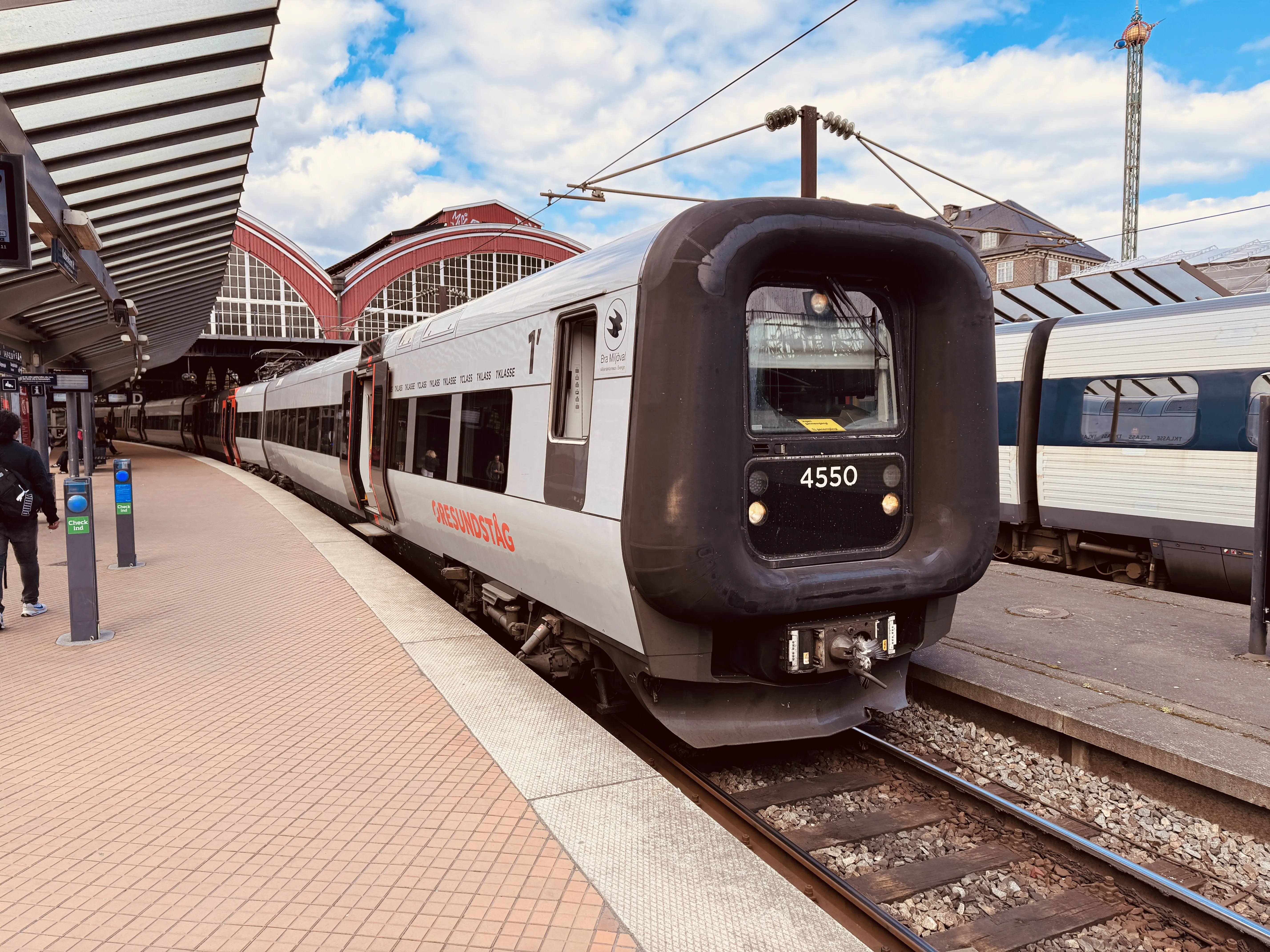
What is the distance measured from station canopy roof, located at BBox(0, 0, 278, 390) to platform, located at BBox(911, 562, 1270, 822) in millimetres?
6917

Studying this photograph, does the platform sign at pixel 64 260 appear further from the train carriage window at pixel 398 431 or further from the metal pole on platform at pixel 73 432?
the train carriage window at pixel 398 431

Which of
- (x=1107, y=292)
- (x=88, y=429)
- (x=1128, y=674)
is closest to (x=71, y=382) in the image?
(x=88, y=429)

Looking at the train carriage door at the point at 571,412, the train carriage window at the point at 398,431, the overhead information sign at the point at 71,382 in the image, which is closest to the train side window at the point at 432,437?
the train carriage window at the point at 398,431

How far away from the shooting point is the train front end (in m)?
4.08

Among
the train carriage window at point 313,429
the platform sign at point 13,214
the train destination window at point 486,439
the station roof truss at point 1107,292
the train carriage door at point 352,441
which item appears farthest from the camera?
the train carriage window at point 313,429

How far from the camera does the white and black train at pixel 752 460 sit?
409 cm

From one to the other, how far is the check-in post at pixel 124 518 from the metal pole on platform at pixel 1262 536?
1010 cm

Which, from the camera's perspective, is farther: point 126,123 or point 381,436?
point 381,436

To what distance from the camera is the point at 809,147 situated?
11.9m

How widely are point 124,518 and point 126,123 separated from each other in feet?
13.4

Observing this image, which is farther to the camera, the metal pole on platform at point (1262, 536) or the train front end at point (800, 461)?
the metal pole on platform at point (1262, 536)

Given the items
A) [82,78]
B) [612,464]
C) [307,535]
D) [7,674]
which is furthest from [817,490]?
[307,535]

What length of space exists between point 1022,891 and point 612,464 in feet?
8.61

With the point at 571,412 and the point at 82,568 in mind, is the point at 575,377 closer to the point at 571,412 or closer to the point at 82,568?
the point at 571,412
